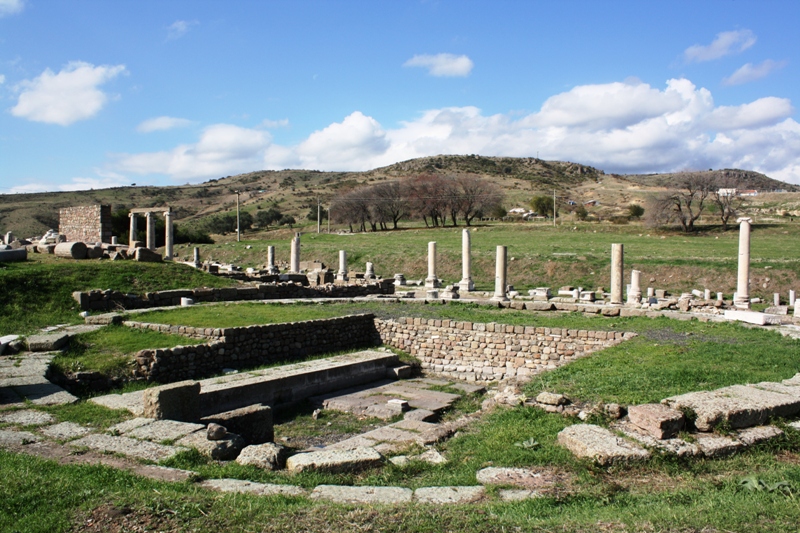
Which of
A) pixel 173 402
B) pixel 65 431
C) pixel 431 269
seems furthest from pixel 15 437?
pixel 431 269

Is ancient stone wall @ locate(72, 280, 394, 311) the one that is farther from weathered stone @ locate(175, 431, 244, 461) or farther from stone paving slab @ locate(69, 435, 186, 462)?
weathered stone @ locate(175, 431, 244, 461)

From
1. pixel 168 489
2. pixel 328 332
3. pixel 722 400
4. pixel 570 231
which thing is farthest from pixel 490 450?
pixel 570 231

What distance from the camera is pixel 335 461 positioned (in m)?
6.77

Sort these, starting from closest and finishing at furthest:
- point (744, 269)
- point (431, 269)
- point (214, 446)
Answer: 1. point (214, 446)
2. point (744, 269)
3. point (431, 269)

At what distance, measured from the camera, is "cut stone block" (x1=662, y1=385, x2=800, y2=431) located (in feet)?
24.2

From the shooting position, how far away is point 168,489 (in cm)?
541

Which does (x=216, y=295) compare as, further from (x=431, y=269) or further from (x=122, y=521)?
(x=122, y=521)

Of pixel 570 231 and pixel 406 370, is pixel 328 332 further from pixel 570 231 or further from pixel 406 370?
pixel 570 231

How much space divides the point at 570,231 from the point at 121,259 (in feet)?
120

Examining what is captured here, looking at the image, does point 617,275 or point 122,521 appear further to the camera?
point 617,275

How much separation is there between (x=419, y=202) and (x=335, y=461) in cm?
5757

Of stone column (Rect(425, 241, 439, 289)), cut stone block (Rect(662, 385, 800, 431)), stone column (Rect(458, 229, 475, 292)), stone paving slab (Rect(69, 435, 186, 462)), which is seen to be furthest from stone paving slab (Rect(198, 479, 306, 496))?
stone column (Rect(425, 241, 439, 289))

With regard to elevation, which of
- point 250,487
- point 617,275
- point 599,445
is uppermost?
point 617,275

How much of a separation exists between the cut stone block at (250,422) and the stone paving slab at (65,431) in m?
1.68
